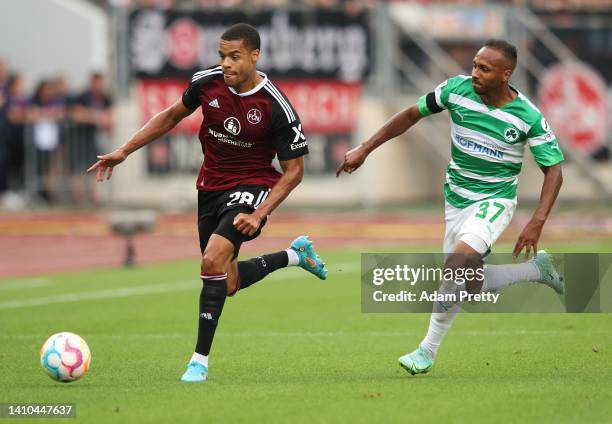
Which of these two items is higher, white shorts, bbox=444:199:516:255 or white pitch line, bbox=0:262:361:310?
white shorts, bbox=444:199:516:255

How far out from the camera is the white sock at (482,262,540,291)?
9.84m

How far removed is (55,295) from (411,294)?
288 inches

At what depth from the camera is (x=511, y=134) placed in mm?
9625

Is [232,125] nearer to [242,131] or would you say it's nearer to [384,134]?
[242,131]

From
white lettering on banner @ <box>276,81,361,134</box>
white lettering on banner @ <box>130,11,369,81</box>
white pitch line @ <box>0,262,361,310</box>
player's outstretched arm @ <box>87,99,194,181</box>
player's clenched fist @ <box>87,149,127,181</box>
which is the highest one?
player's outstretched arm @ <box>87,99,194,181</box>

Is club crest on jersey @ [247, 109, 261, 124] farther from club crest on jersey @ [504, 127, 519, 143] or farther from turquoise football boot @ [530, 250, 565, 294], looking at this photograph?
turquoise football boot @ [530, 250, 565, 294]

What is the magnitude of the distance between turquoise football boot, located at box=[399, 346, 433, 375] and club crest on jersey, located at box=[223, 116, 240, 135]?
203 cm

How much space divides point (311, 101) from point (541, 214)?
1851 cm

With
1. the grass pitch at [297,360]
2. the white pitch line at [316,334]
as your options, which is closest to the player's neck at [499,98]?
the grass pitch at [297,360]

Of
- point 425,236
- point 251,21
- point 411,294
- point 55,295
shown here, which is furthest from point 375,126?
point 411,294

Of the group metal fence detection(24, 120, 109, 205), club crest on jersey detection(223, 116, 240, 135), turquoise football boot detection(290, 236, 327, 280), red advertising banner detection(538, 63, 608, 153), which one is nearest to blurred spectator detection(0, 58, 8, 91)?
metal fence detection(24, 120, 109, 205)

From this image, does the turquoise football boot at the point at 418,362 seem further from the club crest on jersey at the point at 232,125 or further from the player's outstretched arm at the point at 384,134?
the club crest on jersey at the point at 232,125

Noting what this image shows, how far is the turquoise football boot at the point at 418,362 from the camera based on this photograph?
9.57 m

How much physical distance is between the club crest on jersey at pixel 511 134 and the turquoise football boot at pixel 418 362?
1.62 m
